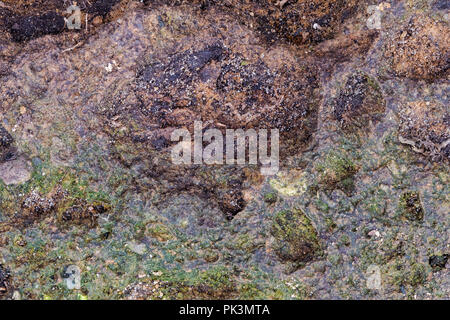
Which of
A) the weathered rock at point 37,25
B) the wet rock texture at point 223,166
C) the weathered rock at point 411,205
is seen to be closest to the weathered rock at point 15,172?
the wet rock texture at point 223,166

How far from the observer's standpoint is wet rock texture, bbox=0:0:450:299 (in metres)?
2.63

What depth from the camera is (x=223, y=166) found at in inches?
110

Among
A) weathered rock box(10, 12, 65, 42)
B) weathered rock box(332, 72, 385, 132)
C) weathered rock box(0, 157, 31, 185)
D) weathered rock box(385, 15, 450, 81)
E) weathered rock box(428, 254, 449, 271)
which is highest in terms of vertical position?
weathered rock box(10, 12, 65, 42)

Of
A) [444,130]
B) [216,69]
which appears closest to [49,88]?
[216,69]

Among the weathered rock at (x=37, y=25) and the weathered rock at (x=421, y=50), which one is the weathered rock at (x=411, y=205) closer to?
the weathered rock at (x=421, y=50)

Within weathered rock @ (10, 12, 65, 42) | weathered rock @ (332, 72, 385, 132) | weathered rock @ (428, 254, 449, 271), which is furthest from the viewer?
weathered rock @ (10, 12, 65, 42)

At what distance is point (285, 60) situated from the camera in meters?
2.95

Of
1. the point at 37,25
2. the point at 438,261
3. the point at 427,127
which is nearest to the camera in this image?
the point at 438,261

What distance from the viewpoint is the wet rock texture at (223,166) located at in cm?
263

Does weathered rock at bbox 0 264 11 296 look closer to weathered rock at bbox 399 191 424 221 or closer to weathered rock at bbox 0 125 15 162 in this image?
weathered rock at bbox 0 125 15 162

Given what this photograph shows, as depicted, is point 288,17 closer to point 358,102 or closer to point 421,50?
point 358,102

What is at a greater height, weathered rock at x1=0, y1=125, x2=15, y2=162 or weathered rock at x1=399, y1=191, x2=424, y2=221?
weathered rock at x1=0, y1=125, x2=15, y2=162

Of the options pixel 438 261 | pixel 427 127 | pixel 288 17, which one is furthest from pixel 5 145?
pixel 438 261

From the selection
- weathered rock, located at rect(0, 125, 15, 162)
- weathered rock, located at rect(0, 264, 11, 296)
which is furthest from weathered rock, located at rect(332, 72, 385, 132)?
weathered rock, located at rect(0, 264, 11, 296)
